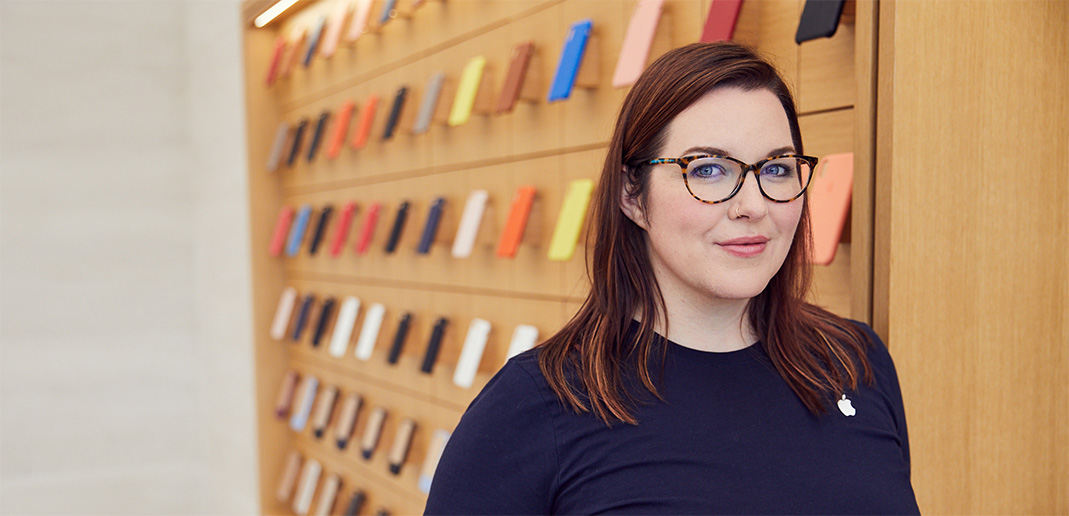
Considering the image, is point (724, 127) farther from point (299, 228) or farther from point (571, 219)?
point (299, 228)

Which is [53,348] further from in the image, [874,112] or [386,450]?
[874,112]

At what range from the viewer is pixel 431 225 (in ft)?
11.2

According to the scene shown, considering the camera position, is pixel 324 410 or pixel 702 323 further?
pixel 324 410

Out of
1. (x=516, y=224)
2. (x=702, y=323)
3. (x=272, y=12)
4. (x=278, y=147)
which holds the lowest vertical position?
(x=702, y=323)

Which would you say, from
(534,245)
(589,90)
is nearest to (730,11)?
(589,90)

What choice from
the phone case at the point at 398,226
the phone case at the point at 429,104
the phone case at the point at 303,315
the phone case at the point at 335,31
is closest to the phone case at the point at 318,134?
the phone case at the point at 335,31

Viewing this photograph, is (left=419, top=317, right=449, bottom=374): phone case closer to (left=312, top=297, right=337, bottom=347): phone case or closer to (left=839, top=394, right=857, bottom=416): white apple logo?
(left=312, top=297, right=337, bottom=347): phone case

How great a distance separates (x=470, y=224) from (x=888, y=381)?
1.87 meters

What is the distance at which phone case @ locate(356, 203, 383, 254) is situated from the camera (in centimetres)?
387

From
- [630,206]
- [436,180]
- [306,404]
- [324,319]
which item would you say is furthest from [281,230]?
[630,206]

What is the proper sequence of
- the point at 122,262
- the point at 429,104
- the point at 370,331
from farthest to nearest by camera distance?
the point at 122,262
the point at 370,331
the point at 429,104

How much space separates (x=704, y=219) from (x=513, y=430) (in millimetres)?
417

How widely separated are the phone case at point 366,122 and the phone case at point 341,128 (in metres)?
0.20

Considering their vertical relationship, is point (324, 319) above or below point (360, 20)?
below
